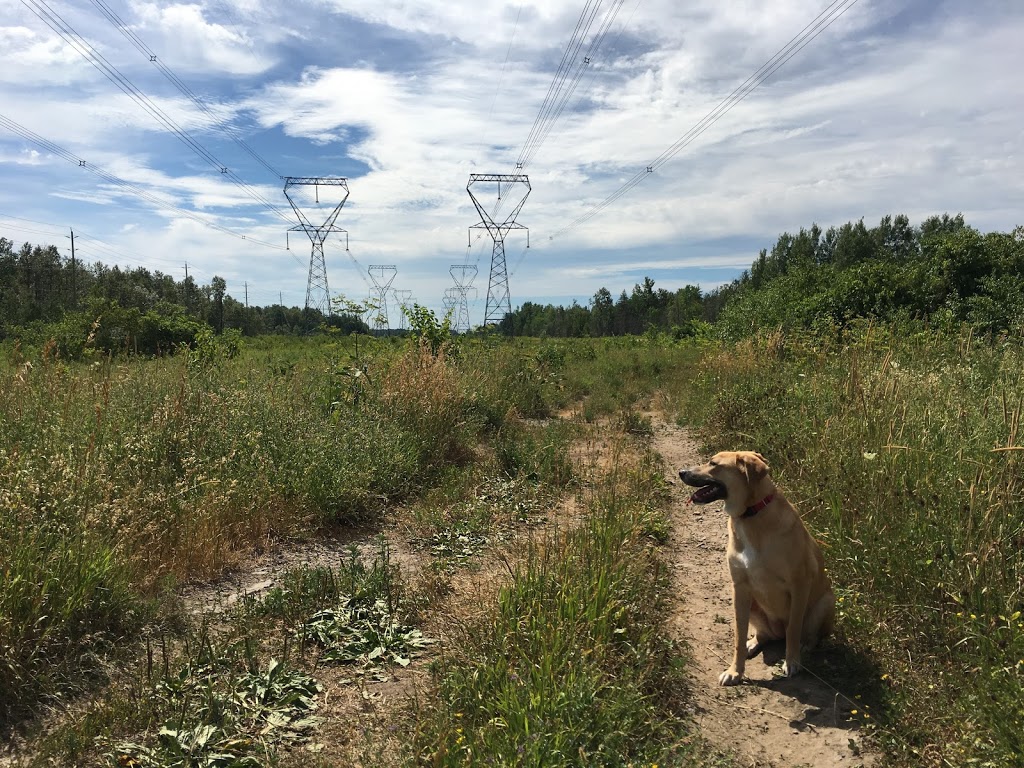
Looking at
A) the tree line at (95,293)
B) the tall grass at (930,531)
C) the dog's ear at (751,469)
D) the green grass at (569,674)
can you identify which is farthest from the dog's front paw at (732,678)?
the tree line at (95,293)

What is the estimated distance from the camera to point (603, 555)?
352cm

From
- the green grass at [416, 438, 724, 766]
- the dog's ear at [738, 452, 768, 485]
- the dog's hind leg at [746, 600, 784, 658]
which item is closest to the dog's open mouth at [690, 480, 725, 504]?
the dog's ear at [738, 452, 768, 485]

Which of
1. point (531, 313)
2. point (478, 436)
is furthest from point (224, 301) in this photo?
point (478, 436)

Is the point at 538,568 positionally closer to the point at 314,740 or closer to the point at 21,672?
the point at 314,740

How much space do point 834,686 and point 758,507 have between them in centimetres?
101

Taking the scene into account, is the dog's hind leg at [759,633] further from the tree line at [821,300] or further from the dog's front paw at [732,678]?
the tree line at [821,300]

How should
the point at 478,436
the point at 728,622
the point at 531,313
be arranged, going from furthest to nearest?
the point at 531,313 < the point at 478,436 < the point at 728,622

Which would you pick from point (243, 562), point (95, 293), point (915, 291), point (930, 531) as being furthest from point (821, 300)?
point (95, 293)

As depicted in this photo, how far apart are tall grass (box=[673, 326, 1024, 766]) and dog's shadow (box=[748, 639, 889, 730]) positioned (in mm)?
77

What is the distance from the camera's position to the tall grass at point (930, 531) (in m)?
2.52

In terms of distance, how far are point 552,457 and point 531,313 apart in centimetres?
9715

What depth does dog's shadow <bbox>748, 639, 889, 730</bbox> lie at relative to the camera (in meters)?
2.85

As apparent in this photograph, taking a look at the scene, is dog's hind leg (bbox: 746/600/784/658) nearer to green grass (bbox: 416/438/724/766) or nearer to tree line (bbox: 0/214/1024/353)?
green grass (bbox: 416/438/724/766)

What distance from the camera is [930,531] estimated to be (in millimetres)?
3295
